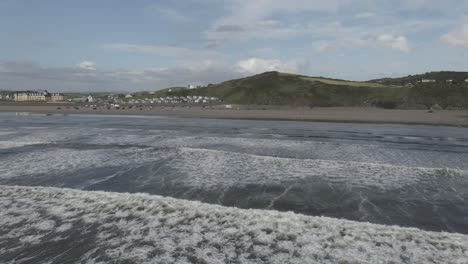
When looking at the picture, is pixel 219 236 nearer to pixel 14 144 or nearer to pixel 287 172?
pixel 287 172

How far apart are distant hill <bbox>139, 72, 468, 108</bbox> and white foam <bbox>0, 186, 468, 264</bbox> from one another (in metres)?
85.2

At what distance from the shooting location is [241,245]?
10.6 metres

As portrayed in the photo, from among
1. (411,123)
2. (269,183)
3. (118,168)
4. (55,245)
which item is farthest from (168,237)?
(411,123)

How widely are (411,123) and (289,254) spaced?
53.2m

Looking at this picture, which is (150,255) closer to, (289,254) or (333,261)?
(289,254)

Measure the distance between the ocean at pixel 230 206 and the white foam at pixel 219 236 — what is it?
0.04 metres

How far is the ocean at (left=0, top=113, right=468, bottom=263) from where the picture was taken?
10.3 meters

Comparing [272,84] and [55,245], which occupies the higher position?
[272,84]

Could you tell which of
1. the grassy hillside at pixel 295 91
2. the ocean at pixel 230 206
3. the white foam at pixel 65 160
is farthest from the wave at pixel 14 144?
the grassy hillside at pixel 295 91

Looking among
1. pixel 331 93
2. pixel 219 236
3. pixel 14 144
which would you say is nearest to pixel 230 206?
pixel 219 236

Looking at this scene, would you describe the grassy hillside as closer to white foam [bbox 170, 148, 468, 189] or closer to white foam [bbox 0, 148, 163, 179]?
white foam [bbox 170, 148, 468, 189]

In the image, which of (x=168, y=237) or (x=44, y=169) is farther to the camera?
(x=44, y=169)

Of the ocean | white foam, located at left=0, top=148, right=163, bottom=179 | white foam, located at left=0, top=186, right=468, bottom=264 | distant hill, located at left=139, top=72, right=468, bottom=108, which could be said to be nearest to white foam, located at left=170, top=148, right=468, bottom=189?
the ocean

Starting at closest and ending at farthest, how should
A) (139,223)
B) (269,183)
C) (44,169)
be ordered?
(139,223) → (269,183) → (44,169)
